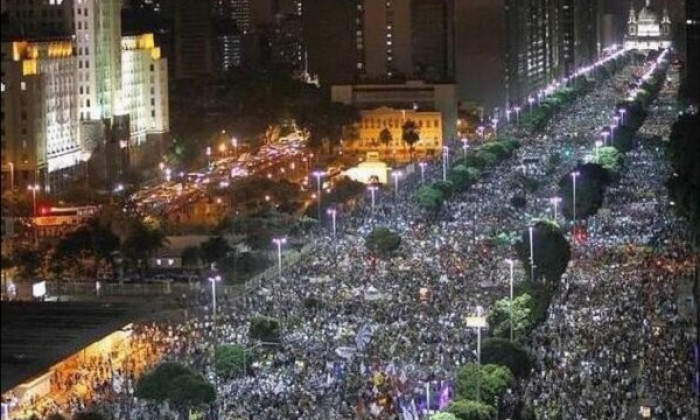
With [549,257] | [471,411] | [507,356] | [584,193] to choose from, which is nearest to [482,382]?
[471,411]

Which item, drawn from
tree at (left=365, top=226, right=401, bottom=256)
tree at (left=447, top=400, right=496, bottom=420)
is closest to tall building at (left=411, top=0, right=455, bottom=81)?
tree at (left=365, top=226, right=401, bottom=256)

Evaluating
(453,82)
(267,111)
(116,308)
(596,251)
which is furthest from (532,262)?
(453,82)

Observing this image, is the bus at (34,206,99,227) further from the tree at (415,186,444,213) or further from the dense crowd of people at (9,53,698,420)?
the tree at (415,186,444,213)

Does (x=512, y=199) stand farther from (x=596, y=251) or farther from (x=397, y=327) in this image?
(x=397, y=327)

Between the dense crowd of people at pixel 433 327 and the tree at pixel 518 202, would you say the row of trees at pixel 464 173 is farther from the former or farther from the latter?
the tree at pixel 518 202

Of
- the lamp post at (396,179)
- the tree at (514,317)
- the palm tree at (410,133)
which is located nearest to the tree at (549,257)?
the tree at (514,317)

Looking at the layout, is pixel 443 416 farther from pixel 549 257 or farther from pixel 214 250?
pixel 214 250
